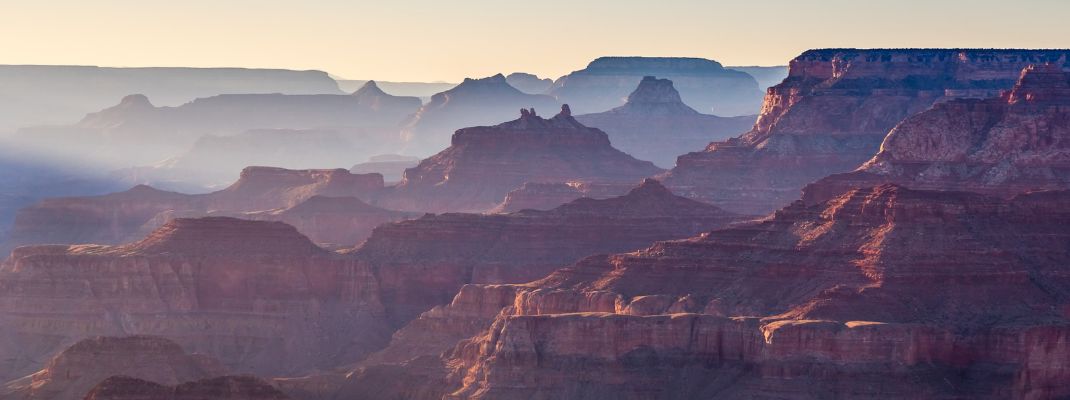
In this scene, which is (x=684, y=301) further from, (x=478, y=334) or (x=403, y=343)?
(x=403, y=343)

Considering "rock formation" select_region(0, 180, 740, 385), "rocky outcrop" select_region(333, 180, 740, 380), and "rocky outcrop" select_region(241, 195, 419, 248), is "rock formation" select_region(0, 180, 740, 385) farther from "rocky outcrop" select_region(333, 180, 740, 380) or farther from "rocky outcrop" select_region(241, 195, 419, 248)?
"rocky outcrop" select_region(241, 195, 419, 248)

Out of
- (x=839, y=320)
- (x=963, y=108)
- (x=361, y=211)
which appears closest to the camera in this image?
(x=839, y=320)

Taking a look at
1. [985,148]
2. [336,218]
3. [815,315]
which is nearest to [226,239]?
[336,218]

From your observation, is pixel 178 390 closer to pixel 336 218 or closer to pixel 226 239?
pixel 226 239

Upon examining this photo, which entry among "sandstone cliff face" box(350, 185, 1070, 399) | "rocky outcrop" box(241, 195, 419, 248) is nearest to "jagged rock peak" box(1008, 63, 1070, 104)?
"sandstone cliff face" box(350, 185, 1070, 399)

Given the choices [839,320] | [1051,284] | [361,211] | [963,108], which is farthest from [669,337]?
[361,211]
